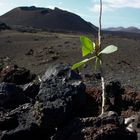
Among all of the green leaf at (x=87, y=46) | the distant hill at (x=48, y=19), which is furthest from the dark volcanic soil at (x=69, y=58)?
the distant hill at (x=48, y=19)

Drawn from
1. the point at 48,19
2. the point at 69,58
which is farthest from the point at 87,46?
the point at 48,19

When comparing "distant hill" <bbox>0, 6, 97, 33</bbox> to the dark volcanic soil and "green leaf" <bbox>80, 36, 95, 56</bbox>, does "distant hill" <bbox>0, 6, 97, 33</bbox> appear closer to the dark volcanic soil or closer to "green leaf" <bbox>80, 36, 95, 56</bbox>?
the dark volcanic soil

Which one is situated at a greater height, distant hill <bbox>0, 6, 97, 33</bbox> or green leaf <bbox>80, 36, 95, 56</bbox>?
green leaf <bbox>80, 36, 95, 56</bbox>

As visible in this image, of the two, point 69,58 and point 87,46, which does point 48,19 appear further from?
point 87,46

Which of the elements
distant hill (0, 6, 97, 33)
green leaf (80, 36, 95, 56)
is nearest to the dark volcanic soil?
green leaf (80, 36, 95, 56)

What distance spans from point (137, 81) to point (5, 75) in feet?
12.3

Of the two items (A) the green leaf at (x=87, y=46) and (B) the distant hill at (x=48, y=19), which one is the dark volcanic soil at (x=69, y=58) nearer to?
(A) the green leaf at (x=87, y=46)

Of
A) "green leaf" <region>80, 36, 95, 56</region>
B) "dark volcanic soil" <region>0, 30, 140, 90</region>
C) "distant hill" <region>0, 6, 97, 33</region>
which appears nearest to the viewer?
"green leaf" <region>80, 36, 95, 56</region>

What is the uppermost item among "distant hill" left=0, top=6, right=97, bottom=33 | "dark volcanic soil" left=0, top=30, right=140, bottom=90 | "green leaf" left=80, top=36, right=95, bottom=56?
"green leaf" left=80, top=36, right=95, bottom=56

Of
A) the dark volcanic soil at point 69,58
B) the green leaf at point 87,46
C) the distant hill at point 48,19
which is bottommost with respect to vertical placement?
the distant hill at point 48,19

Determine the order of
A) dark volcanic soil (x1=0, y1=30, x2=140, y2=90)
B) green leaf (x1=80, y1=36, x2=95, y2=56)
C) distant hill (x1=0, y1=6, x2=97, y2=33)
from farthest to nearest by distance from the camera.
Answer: distant hill (x1=0, y1=6, x2=97, y2=33) → dark volcanic soil (x1=0, y1=30, x2=140, y2=90) → green leaf (x1=80, y1=36, x2=95, y2=56)

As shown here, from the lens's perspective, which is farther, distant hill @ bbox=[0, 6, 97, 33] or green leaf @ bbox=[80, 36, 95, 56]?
distant hill @ bbox=[0, 6, 97, 33]

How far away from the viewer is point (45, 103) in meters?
4.25

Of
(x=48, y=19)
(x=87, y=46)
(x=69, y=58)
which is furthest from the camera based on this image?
(x=48, y=19)
